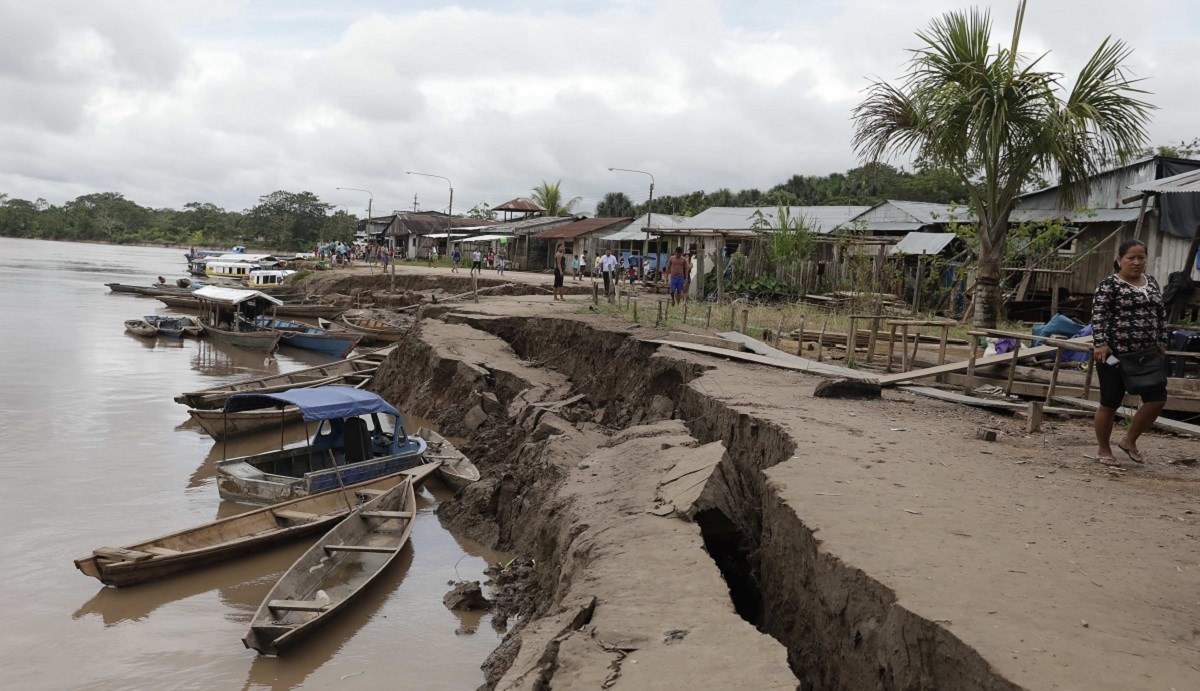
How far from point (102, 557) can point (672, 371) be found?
8033mm

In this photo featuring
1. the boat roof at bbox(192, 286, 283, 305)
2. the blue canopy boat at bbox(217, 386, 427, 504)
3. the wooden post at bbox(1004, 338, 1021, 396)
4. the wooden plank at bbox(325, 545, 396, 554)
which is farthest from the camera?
the boat roof at bbox(192, 286, 283, 305)

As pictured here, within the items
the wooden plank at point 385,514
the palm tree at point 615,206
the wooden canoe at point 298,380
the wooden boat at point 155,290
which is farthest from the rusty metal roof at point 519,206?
the wooden plank at point 385,514

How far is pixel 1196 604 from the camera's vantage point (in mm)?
4348

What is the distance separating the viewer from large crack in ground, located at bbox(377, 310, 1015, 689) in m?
4.41

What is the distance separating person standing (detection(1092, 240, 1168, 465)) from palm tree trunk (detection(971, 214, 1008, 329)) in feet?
24.4

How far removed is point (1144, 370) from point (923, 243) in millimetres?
18515

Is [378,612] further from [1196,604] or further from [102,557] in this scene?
[1196,604]

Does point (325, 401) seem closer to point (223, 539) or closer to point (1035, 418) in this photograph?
point (223, 539)

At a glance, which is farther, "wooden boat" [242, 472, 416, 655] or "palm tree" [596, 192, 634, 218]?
"palm tree" [596, 192, 634, 218]

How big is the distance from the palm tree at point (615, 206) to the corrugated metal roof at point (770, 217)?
62.0ft

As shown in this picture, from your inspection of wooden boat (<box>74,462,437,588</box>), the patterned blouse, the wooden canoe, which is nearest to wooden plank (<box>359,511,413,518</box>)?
wooden boat (<box>74,462,437,588</box>)

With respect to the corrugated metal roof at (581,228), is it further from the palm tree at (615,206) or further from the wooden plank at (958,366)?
the wooden plank at (958,366)

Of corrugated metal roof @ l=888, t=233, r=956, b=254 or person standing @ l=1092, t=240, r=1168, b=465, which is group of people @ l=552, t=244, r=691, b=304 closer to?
corrugated metal roof @ l=888, t=233, r=956, b=254

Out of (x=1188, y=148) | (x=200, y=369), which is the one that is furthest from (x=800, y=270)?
(x=200, y=369)
